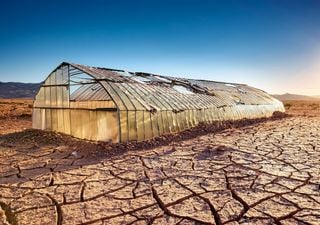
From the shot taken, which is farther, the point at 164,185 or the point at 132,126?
the point at 132,126

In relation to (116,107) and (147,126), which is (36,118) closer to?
(116,107)

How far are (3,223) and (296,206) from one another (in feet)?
14.1

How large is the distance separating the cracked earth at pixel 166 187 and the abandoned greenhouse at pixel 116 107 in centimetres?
156

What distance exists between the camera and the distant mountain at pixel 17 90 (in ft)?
337

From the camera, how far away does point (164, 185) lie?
4.97 metres

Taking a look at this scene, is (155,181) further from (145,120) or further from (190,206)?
Result: (145,120)

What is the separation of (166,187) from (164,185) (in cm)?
11

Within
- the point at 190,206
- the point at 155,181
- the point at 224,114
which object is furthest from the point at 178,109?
the point at 190,206

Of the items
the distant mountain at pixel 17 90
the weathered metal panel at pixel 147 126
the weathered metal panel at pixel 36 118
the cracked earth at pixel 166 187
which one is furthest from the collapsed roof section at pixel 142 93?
the distant mountain at pixel 17 90

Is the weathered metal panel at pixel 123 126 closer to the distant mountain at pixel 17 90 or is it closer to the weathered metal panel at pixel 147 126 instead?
the weathered metal panel at pixel 147 126

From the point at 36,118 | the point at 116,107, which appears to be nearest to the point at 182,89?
the point at 116,107

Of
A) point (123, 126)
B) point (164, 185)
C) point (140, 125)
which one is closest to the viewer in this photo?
point (164, 185)

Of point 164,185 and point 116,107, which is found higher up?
point 116,107

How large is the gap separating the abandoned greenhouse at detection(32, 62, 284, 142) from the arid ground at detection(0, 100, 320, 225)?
4.00 feet
